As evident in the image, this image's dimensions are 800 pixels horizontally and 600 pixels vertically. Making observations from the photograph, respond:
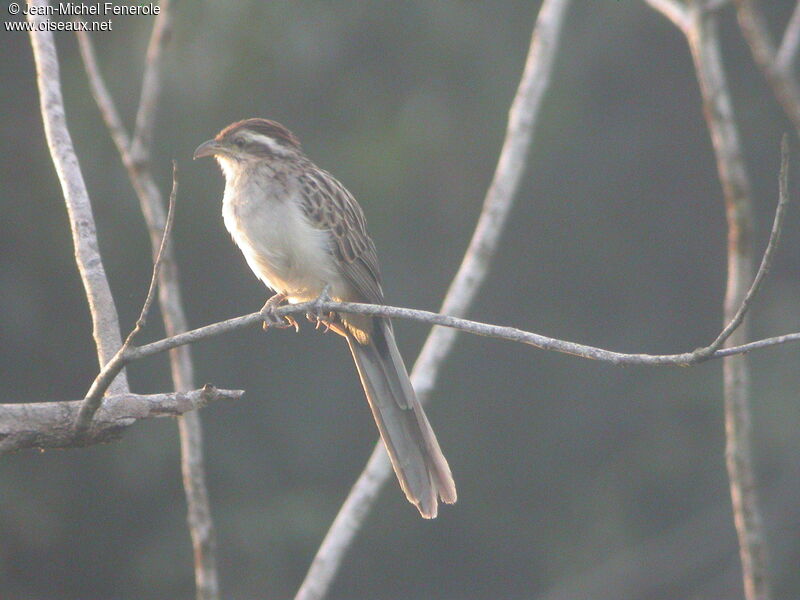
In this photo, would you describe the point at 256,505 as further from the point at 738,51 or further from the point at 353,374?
the point at 738,51

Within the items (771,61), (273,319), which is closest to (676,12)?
(771,61)

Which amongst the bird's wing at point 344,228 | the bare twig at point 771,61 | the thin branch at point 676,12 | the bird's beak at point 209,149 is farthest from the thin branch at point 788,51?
the bird's beak at point 209,149

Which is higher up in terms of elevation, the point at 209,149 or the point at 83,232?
the point at 209,149

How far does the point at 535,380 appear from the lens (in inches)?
504

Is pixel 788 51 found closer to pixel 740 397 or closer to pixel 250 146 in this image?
pixel 740 397

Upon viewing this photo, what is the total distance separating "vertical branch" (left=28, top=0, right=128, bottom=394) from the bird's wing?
1.31 metres

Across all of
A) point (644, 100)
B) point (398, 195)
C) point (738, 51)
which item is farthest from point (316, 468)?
point (738, 51)

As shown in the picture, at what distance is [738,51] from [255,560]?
25.4ft

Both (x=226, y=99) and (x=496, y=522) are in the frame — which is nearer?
(x=226, y=99)

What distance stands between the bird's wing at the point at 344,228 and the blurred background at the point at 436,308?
5278 millimetres

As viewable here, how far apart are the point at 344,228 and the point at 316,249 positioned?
9.2 inches

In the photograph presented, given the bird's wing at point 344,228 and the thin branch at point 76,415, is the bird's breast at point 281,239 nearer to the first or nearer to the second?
the bird's wing at point 344,228

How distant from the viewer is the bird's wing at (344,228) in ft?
16.3

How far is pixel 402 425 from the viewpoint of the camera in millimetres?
4703
